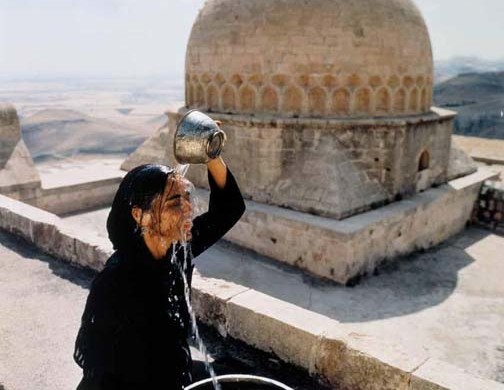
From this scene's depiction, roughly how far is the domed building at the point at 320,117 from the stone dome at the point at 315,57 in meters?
0.02

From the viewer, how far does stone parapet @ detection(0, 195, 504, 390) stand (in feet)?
7.77

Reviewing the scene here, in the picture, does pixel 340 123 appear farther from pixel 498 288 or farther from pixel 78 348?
pixel 78 348

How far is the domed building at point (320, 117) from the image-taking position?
7105 millimetres

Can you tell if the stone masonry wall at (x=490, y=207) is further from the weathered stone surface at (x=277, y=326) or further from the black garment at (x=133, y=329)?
the black garment at (x=133, y=329)

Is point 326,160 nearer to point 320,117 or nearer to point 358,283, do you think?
point 320,117

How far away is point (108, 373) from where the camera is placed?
4.87ft

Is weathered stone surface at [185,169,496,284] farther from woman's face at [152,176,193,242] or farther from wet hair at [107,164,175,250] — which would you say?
wet hair at [107,164,175,250]

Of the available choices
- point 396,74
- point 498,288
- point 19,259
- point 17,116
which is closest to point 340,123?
point 396,74

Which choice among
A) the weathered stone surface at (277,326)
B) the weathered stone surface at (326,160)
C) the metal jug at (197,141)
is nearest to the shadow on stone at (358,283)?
the weathered stone surface at (326,160)

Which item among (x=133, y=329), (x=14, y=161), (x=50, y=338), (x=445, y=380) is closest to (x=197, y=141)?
(x=133, y=329)

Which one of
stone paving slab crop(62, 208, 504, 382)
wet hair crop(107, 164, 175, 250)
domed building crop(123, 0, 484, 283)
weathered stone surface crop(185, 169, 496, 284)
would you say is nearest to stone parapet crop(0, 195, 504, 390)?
wet hair crop(107, 164, 175, 250)

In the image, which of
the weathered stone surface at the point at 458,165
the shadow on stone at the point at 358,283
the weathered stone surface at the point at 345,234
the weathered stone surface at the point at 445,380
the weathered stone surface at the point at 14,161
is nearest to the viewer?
the weathered stone surface at the point at 445,380

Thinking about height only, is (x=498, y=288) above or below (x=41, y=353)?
below

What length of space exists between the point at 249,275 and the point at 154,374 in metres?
5.25
